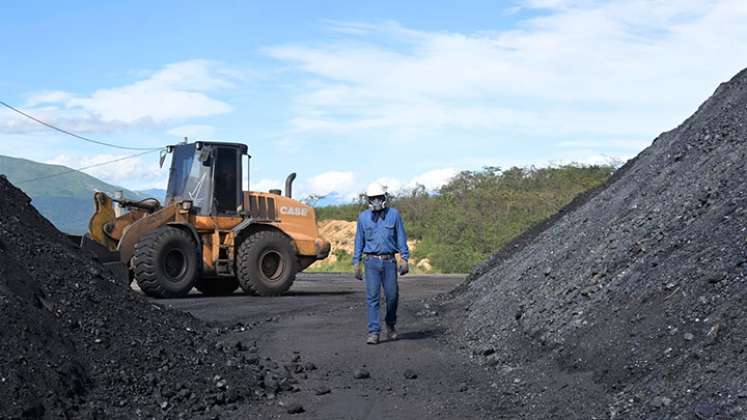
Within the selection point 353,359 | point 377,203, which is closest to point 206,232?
point 377,203

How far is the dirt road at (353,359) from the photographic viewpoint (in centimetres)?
852

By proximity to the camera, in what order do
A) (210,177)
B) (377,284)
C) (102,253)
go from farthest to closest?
1. (210,177)
2. (102,253)
3. (377,284)

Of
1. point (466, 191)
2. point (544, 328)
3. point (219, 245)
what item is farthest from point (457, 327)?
point (466, 191)

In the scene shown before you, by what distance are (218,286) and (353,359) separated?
33.5 feet

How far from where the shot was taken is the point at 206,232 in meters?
19.3

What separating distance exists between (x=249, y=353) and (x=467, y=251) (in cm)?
3027

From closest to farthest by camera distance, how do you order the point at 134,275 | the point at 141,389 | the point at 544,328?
the point at 141,389 < the point at 544,328 < the point at 134,275

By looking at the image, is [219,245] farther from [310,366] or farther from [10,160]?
[10,160]

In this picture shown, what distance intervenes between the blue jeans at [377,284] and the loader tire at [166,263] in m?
6.78

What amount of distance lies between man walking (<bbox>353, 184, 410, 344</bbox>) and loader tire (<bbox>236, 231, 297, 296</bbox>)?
730cm

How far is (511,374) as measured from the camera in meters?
9.94

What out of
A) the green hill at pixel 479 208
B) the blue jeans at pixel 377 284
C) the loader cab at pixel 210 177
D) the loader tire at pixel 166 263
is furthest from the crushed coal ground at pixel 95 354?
the green hill at pixel 479 208

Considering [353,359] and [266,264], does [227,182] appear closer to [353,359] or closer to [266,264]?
[266,264]

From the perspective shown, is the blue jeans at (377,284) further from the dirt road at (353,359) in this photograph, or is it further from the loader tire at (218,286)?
the loader tire at (218,286)
